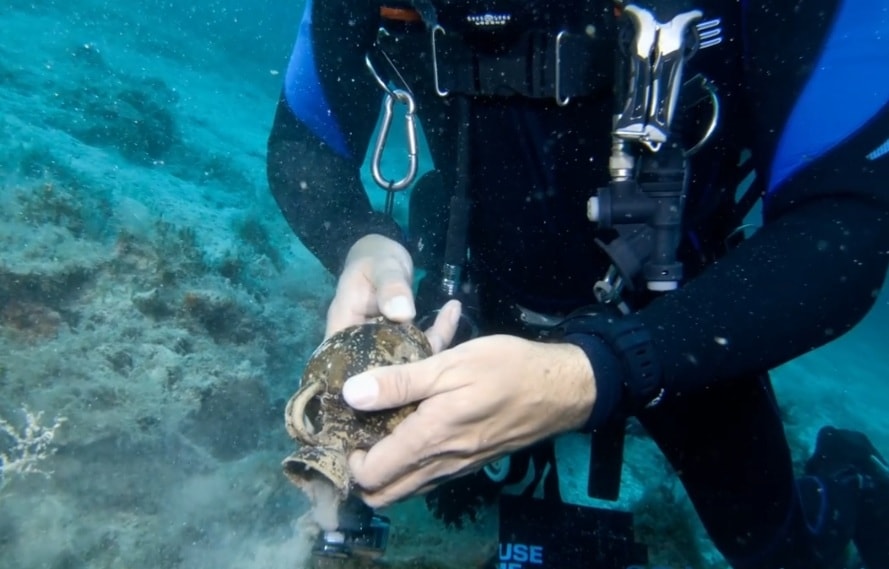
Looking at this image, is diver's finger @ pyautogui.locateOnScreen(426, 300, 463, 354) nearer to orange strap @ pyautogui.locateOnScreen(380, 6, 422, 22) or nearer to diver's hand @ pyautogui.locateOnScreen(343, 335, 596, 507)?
diver's hand @ pyautogui.locateOnScreen(343, 335, 596, 507)

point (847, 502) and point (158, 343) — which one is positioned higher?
point (158, 343)

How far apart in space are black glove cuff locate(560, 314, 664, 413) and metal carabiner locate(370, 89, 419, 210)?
1.15 m

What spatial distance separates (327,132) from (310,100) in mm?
200

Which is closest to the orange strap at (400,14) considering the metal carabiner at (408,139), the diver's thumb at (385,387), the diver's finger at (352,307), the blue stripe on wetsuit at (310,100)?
the metal carabiner at (408,139)

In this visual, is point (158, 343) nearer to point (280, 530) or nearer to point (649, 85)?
point (280, 530)

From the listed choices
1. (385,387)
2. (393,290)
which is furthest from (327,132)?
(385,387)

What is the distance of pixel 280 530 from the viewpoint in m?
3.80

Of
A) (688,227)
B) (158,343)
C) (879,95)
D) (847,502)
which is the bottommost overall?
(847,502)

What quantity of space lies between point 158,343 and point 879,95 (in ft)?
17.1

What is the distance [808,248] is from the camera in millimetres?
1726

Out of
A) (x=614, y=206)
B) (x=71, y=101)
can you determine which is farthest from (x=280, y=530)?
(x=71, y=101)

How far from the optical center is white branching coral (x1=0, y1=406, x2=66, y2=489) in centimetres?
368

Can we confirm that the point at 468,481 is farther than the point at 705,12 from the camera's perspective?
Yes

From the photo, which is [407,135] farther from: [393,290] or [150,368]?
[150,368]
